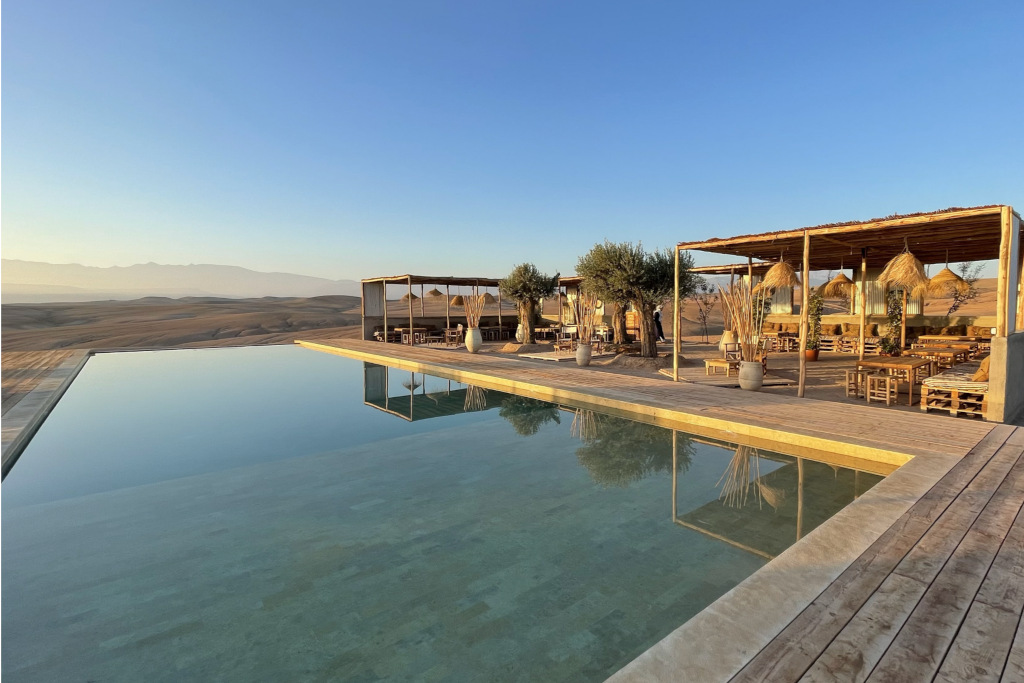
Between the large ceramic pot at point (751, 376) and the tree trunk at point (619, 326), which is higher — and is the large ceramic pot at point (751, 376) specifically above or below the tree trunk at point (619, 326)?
below

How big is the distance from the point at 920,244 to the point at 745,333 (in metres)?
4.79

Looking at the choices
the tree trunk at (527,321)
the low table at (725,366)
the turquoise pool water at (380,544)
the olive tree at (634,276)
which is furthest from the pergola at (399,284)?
the turquoise pool water at (380,544)

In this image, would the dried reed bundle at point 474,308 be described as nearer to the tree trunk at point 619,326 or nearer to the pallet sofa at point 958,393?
the tree trunk at point 619,326

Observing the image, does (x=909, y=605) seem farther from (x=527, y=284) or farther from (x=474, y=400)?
(x=527, y=284)

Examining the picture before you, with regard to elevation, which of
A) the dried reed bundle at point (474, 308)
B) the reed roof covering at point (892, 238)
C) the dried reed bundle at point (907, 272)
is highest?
the reed roof covering at point (892, 238)

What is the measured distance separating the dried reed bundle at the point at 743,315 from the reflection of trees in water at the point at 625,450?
343cm

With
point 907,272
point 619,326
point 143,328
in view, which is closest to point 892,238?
point 907,272

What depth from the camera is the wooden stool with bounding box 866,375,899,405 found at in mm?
7020

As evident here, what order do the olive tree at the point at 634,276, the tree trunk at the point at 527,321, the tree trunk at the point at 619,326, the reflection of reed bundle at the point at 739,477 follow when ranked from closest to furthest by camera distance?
the reflection of reed bundle at the point at 739,477 → the olive tree at the point at 634,276 → the tree trunk at the point at 619,326 → the tree trunk at the point at 527,321

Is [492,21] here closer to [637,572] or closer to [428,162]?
[428,162]

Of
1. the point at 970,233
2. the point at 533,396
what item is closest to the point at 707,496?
the point at 533,396

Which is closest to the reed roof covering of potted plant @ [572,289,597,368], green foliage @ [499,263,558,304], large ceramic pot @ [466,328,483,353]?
potted plant @ [572,289,597,368]

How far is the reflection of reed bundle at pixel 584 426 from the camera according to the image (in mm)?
6273

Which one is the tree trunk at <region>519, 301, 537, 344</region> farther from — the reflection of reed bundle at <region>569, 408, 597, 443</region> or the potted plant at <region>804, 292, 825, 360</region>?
the reflection of reed bundle at <region>569, 408, 597, 443</region>
